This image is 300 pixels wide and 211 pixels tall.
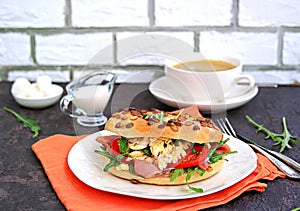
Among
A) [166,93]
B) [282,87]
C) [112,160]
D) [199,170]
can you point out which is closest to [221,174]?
[199,170]

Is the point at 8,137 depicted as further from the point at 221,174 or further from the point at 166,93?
the point at 221,174

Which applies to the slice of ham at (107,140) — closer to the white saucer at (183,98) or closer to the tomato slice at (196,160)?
the tomato slice at (196,160)

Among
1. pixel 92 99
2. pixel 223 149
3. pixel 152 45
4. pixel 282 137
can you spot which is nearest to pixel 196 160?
pixel 223 149

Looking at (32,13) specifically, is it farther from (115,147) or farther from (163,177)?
(163,177)

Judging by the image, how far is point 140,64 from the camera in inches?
66.6

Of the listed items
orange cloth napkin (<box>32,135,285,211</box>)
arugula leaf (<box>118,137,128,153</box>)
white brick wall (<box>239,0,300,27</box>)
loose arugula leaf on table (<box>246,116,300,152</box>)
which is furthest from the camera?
white brick wall (<box>239,0,300,27</box>)

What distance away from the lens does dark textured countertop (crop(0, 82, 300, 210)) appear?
94 cm

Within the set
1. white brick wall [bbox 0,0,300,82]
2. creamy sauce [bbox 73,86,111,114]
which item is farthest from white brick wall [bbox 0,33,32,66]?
creamy sauce [bbox 73,86,111,114]

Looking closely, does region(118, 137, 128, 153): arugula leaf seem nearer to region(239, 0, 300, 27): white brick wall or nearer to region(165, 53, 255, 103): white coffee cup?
region(165, 53, 255, 103): white coffee cup

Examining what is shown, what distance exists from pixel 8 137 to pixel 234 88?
669mm

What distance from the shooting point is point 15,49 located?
5.52ft

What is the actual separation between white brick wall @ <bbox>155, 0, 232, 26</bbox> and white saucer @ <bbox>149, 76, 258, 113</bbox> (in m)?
0.24

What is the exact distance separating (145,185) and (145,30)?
779mm

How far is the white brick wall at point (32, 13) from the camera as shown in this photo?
1.63 metres
